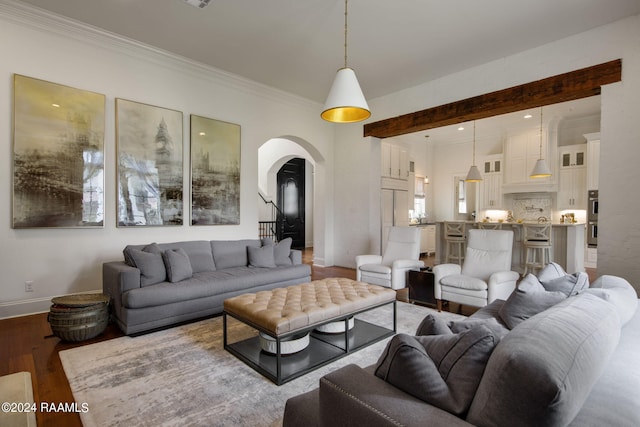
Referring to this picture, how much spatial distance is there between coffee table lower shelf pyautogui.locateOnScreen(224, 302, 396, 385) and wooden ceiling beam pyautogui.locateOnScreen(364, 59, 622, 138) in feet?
12.1

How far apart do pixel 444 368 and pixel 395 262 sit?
3426mm

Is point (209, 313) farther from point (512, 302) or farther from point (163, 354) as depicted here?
point (512, 302)

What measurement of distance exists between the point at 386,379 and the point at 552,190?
8.42 meters

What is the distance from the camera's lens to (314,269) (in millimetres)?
6633

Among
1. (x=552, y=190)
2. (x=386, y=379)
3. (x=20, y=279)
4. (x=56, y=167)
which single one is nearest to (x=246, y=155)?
(x=56, y=167)

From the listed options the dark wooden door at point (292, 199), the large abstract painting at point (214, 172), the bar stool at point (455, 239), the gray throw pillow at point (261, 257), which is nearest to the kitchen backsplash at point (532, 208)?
the bar stool at point (455, 239)

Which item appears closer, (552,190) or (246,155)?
(246,155)

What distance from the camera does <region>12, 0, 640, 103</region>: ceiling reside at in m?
3.48

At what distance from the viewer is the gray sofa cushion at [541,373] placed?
2.50ft

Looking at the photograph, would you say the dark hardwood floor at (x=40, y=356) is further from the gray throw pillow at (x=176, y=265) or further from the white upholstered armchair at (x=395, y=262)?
the white upholstered armchair at (x=395, y=262)

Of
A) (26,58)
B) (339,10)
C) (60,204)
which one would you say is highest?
(339,10)

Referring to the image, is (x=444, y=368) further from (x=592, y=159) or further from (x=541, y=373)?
(x=592, y=159)

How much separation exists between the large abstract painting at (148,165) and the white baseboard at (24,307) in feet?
3.87

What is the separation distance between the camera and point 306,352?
2.64 m
